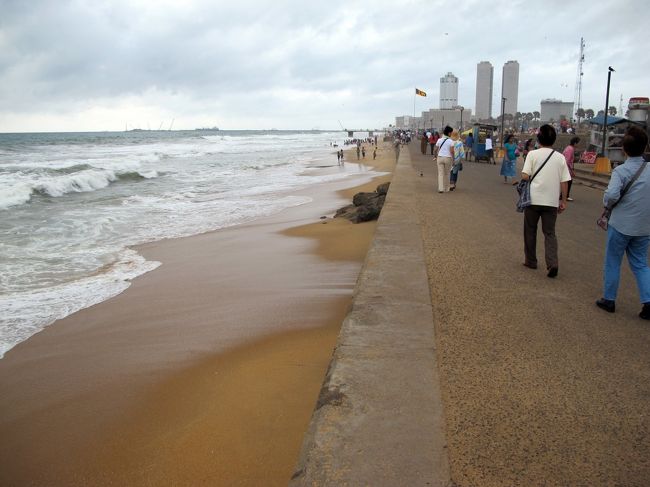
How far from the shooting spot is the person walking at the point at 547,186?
16.4 ft

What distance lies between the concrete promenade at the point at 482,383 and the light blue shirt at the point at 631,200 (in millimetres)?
720

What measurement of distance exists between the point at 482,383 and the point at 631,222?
2.23m

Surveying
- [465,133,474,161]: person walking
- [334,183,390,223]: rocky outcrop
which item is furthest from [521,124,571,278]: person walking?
[465,133,474,161]: person walking

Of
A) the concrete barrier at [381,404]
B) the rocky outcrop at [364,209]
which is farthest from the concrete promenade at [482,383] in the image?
the rocky outcrop at [364,209]

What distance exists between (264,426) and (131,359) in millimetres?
1933

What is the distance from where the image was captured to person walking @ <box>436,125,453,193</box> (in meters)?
11.2

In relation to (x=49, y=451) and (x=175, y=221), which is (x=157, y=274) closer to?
(x=49, y=451)

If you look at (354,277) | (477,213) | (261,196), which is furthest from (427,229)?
(261,196)

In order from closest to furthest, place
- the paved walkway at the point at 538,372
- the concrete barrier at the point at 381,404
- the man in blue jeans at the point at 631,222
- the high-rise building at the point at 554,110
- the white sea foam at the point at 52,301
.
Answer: the concrete barrier at the point at 381,404 < the paved walkway at the point at 538,372 < the man in blue jeans at the point at 631,222 < the white sea foam at the point at 52,301 < the high-rise building at the point at 554,110

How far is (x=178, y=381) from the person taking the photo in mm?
3957

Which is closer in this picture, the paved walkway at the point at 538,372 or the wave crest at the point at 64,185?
the paved walkway at the point at 538,372

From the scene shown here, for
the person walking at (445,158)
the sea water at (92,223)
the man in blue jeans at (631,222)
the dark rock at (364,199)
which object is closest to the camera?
the man in blue jeans at (631,222)

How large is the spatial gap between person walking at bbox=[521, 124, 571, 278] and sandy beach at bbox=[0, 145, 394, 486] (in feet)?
7.38

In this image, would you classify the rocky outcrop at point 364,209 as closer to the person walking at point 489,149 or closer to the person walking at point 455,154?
the person walking at point 455,154
